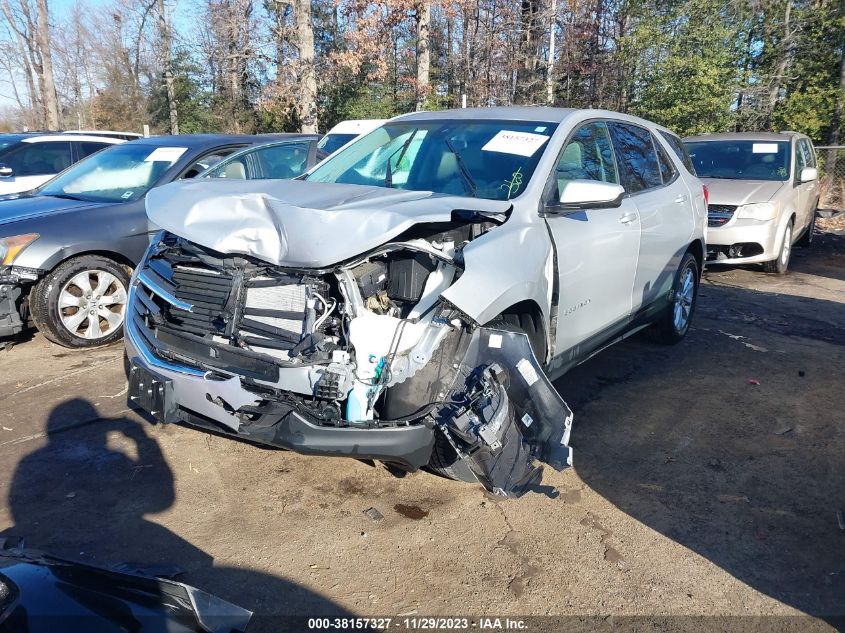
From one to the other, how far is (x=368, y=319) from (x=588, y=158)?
7.18 feet

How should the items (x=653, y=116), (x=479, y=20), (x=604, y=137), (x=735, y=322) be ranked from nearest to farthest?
(x=604, y=137) → (x=735, y=322) → (x=653, y=116) → (x=479, y=20)

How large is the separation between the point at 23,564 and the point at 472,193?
2.79m

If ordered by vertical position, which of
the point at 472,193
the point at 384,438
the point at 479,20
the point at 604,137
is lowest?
the point at 384,438

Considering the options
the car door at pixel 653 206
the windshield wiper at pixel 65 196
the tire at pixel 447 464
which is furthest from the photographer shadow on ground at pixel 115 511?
the car door at pixel 653 206

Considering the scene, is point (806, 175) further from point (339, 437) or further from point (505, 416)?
point (339, 437)

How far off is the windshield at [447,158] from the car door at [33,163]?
6106 mm

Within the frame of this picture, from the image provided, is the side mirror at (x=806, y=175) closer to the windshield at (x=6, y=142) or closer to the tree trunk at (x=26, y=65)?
the windshield at (x=6, y=142)

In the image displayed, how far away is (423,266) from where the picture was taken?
3133 millimetres

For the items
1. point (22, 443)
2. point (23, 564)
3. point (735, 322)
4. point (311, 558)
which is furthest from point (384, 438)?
point (735, 322)

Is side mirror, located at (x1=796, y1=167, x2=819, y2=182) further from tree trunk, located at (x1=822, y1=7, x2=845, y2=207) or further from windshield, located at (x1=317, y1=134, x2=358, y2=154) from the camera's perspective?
tree trunk, located at (x1=822, y1=7, x2=845, y2=207)

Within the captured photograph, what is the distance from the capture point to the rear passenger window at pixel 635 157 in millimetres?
4777

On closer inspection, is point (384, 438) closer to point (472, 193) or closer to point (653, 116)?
point (472, 193)

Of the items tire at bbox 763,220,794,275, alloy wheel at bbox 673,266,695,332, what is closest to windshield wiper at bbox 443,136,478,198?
alloy wheel at bbox 673,266,695,332

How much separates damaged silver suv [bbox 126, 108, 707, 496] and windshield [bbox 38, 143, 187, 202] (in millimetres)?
2673
